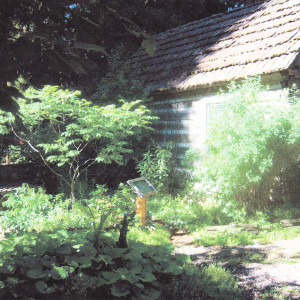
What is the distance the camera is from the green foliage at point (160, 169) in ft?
26.9

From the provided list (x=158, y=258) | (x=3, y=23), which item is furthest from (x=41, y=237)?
(x=3, y=23)

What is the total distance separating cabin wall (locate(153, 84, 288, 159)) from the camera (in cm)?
862

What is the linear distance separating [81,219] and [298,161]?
4447 millimetres

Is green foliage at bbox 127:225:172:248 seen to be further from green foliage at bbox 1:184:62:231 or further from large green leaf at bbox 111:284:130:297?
large green leaf at bbox 111:284:130:297

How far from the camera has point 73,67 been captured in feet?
4.15

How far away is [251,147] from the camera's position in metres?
5.94

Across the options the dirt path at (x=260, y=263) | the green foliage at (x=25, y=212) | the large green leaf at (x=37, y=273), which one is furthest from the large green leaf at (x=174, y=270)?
the green foliage at (x=25, y=212)

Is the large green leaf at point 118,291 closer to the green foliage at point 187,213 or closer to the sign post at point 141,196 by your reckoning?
the sign post at point 141,196

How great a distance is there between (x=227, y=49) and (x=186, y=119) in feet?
7.20

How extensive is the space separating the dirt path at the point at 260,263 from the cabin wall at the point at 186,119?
336cm

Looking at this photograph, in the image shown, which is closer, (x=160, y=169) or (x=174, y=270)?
(x=174, y=270)

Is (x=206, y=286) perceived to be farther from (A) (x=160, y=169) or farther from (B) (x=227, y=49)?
(B) (x=227, y=49)

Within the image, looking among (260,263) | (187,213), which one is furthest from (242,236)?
(187,213)

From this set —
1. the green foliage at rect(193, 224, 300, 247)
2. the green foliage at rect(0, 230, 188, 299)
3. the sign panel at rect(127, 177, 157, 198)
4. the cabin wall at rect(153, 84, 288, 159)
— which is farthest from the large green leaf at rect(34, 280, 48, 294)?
the cabin wall at rect(153, 84, 288, 159)
